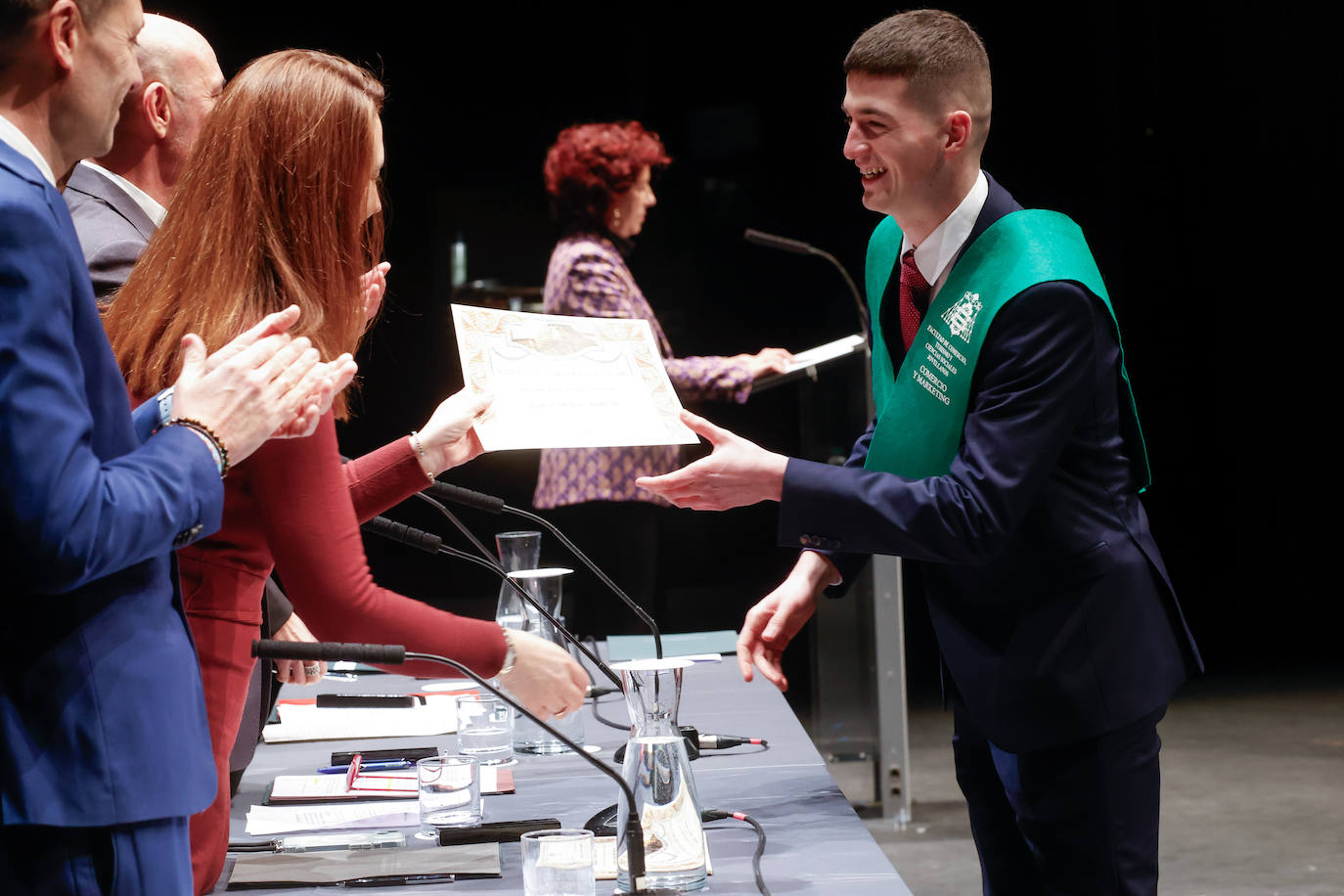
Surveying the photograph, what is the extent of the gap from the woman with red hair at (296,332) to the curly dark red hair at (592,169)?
1.86 meters

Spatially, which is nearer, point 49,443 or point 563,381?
point 49,443

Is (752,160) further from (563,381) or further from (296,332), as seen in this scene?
(296,332)

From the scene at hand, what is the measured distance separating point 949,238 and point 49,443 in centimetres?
109

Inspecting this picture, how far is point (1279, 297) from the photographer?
18.7ft

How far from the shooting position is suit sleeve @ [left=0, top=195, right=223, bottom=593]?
2.66 ft

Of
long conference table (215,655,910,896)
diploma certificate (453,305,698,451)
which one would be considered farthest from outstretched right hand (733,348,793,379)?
diploma certificate (453,305,698,451)

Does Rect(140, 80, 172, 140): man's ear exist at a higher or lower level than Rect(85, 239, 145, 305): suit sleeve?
higher

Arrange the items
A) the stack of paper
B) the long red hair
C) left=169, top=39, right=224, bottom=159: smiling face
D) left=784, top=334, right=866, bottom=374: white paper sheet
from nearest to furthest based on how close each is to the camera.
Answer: the long red hair, the stack of paper, left=169, top=39, right=224, bottom=159: smiling face, left=784, top=334, right=866, bottom=374: white paper sheet

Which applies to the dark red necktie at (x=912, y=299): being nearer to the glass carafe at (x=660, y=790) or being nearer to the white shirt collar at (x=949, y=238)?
the white shirt collar at (x=949, y=238)

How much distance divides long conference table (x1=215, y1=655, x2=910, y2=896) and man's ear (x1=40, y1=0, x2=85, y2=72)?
31.0 inches

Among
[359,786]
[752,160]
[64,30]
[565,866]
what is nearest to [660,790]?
[565,866]

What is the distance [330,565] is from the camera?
1273 mm

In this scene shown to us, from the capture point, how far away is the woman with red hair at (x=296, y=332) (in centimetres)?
125

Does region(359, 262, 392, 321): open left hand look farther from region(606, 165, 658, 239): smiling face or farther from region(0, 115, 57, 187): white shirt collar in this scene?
region(606, 165, 658, 239): smiling face
